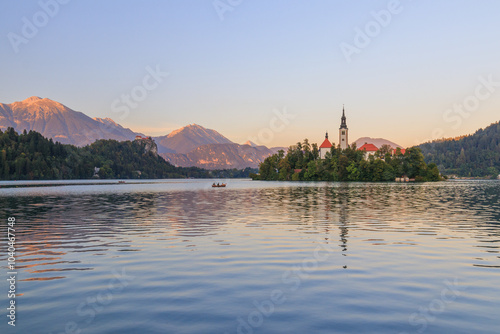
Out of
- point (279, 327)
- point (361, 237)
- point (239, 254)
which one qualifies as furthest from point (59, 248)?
point (361, 237)

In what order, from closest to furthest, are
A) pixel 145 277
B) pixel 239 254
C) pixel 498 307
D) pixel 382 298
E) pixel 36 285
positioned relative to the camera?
pixel 498 307
pixel 382 298
pixel 36 285
pixel 145 277
pixel 239 254

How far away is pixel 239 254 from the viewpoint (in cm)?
2239

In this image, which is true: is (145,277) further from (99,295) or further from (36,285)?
(36,285)

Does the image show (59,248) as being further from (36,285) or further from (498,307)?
(498,307)

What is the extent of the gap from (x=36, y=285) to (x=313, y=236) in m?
18.6

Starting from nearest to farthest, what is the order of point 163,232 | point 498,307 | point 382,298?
point 498,307, point 382,298, point 163,232

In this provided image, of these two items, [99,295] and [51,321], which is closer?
[51,321]

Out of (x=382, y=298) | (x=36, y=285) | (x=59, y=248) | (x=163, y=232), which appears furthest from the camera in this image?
(x=163, y=232)

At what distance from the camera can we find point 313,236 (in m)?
28.8

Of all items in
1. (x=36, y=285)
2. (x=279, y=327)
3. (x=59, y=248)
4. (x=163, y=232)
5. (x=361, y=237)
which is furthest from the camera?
(x=163, y=232)

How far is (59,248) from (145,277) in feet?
33.9

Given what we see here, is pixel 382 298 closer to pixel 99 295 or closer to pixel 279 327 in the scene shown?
pixel 279 327

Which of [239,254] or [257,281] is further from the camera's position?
[239,254]

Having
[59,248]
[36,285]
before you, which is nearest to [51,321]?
[36,285]
